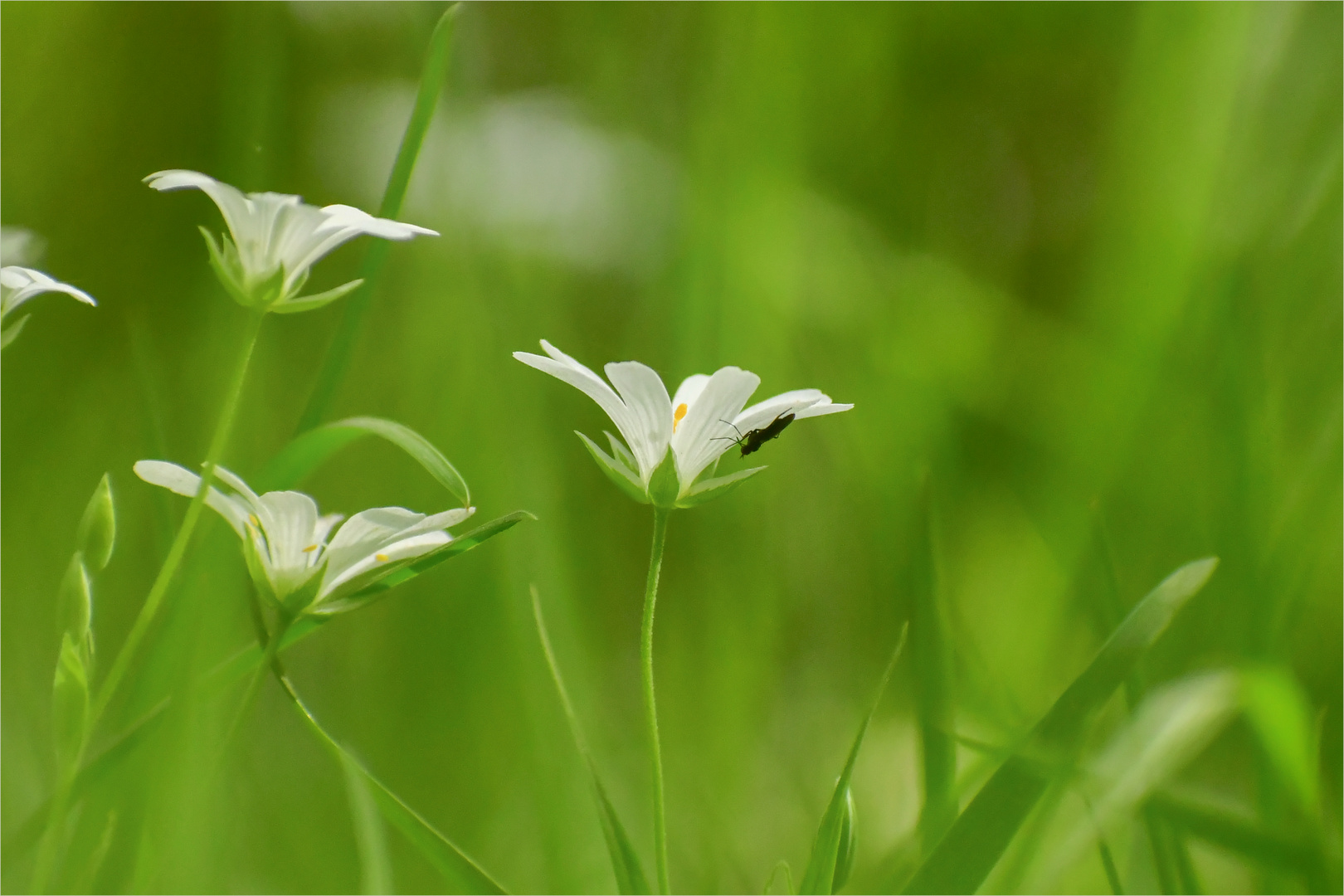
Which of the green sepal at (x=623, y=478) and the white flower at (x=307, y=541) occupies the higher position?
the green sepal at (x=623, y=478)

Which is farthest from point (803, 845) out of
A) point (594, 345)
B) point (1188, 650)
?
point (594, 345)

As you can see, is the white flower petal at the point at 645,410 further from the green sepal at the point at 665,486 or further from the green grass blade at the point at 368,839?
the green grass blade at the point at 368,839

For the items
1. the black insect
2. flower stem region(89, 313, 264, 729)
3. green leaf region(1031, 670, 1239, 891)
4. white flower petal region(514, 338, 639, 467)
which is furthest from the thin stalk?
green leaf region(1031, 670, 1239, 891)

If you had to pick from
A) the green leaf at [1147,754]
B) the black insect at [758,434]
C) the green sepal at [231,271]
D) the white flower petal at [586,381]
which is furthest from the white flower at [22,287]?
the green leaf at [1147,754]

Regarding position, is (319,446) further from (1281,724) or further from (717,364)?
(717,364)

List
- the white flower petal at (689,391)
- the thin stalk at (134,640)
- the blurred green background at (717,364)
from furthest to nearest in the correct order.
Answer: the blurred green background at (717,364) → the white flower petal at (689,391) → the thin stalk at (134,640)

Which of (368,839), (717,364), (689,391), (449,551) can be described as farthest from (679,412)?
(717,364)

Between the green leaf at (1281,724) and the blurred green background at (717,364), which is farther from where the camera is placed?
the blurred green background at (717,364)

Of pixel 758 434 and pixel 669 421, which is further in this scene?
pixel 758 434
